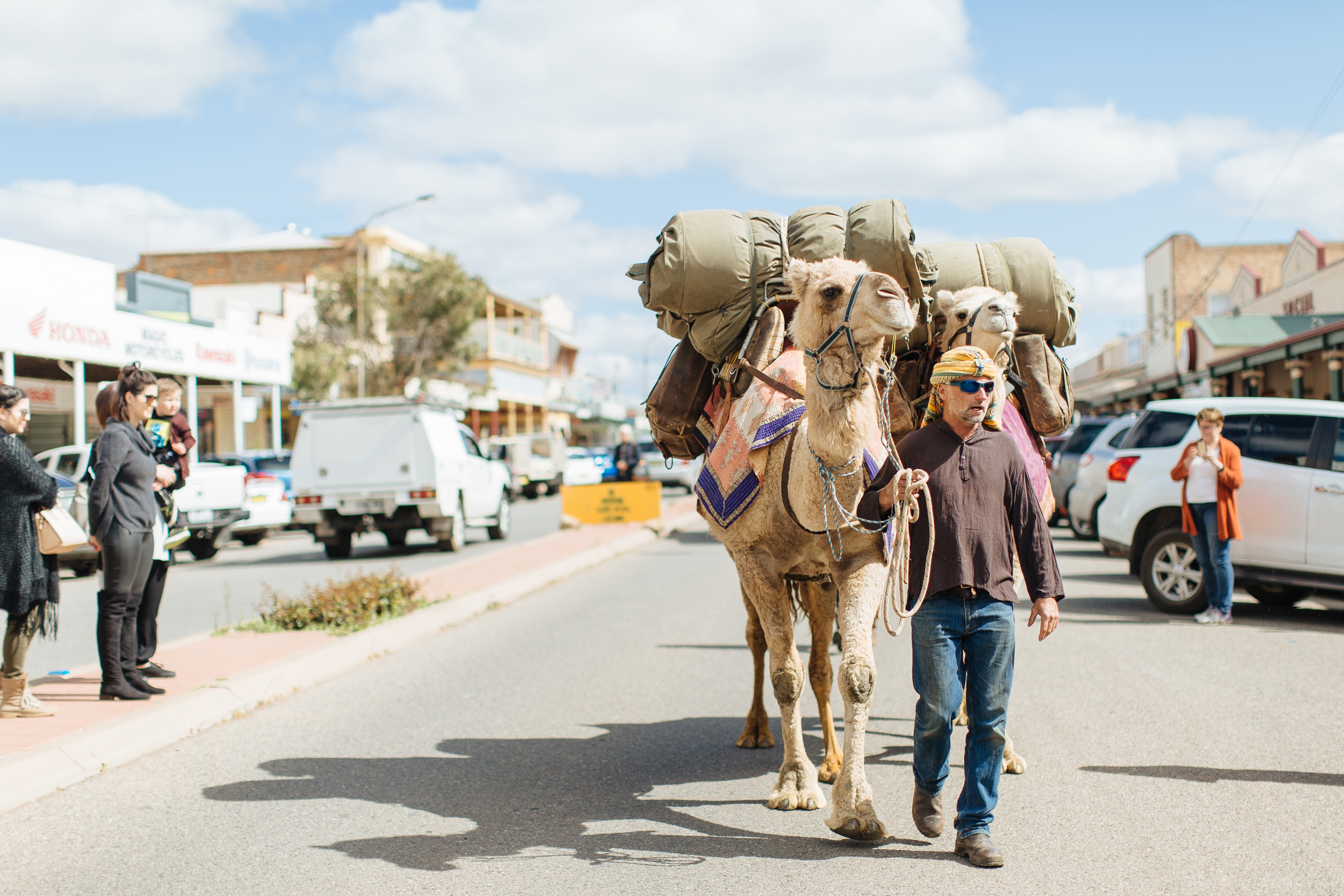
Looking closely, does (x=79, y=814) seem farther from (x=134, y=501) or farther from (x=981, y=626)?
(x=981, y=626)

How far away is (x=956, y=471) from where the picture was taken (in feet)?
15.3

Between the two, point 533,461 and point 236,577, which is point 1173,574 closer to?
point 236,577

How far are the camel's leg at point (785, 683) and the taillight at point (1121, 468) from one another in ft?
26.4

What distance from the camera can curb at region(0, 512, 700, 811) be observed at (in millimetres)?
5836

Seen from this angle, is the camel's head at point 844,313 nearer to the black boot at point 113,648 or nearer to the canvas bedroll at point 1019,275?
the canvas bedroll at point 1019,275

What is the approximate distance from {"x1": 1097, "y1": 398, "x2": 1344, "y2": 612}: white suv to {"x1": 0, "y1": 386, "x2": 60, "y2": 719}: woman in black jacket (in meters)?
9.67

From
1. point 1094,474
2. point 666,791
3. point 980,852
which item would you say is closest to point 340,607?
point 666,791

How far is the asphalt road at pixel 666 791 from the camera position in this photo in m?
4.60

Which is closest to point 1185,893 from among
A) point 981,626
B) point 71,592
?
point 981,626

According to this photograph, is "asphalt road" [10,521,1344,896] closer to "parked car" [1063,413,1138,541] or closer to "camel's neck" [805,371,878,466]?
"camel's neck" [805,371,878,466]

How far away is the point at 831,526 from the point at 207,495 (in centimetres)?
1554

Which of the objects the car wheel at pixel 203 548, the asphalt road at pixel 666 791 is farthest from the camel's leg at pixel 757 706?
the car wheel at pixel 203 548

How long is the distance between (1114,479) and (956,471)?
8.65 meters

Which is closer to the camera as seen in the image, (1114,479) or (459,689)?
(459,689)
